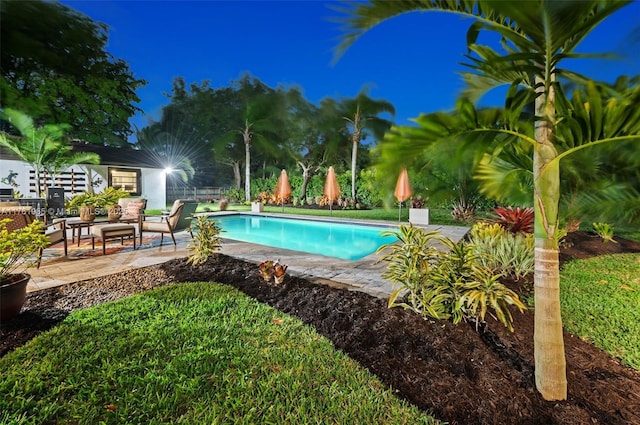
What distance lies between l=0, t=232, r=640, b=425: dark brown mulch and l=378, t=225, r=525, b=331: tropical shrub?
0.14m

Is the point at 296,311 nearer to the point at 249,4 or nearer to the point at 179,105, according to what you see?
the point at 249,4

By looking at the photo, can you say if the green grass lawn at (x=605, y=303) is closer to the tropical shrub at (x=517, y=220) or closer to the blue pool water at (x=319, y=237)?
the tropical shrub at (x=517, y=220)

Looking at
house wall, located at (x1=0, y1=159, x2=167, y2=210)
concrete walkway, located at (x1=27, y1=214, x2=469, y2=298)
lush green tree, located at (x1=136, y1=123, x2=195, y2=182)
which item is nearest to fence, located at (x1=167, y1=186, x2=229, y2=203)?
lush green tree, located at (x1=136, y1=123, x2=195, y2=182)

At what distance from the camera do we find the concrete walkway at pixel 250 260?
171 inches

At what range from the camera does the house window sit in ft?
54.9

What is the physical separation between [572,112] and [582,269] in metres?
4.71

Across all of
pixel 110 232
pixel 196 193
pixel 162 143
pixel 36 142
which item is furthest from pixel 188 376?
pixel 162 143

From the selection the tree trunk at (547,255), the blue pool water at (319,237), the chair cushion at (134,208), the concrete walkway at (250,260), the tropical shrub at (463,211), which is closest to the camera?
the tree trunk at (547,255)

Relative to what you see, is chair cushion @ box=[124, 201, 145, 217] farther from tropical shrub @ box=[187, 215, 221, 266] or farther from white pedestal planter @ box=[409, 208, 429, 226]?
white pedestal planter @ box=[409, 208, 429, 226]

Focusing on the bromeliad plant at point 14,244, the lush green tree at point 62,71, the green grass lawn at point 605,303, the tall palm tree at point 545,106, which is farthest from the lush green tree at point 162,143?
the tall palm tree at point 545,106

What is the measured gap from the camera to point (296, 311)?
3.43m

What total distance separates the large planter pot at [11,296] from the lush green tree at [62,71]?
789 cm

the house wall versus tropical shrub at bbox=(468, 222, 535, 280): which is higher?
the house wall

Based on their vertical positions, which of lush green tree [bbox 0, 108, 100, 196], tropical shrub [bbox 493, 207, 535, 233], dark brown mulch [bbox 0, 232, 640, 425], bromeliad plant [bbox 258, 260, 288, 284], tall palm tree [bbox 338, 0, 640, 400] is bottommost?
dark brown mulch [bbox 0, 232, 640, 425]
